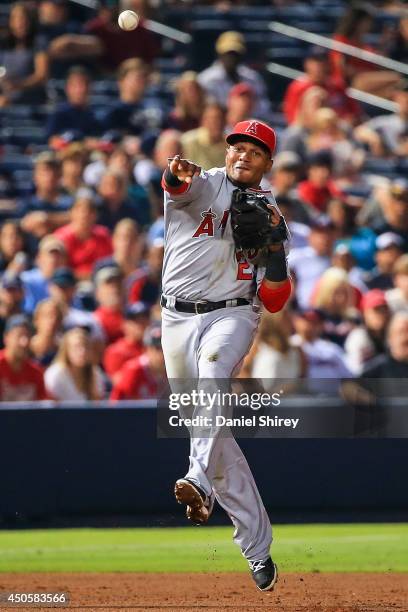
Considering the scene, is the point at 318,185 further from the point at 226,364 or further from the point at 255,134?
the point at 226,364

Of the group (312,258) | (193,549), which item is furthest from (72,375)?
(312,258)

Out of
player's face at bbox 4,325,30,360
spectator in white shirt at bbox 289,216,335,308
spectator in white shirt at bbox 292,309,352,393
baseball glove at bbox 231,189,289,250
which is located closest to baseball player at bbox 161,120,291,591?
baseball glove at bbox 231,189,289,250

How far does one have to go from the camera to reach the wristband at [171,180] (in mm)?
5668

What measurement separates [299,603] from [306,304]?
4.47 metres

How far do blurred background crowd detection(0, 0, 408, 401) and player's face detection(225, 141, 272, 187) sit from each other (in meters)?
3.33

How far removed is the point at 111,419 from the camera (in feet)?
28.8

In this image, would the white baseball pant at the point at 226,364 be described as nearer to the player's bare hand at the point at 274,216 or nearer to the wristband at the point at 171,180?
the player's bare hand at the point at 274,216

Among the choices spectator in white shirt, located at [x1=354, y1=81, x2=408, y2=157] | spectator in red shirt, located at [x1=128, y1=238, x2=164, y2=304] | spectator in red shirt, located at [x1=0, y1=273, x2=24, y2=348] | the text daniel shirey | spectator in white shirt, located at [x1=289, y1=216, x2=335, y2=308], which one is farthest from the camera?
spectator in white shirt, located at [x1=354, y1=81, x2=408, y2=157]

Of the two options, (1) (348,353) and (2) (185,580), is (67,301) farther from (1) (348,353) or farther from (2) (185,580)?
(2) (185,580)

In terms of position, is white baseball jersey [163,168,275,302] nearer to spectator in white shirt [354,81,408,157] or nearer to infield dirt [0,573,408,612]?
infield dirt [0,573,408,612]

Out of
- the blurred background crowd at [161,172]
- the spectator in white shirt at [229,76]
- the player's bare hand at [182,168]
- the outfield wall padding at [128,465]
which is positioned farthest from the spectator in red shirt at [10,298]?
the player's bare hand at [182,168]

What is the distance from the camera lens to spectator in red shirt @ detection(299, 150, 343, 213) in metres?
11.5

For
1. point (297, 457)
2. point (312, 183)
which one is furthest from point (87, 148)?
point (297, 457)

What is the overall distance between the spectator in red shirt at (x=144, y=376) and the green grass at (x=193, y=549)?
1.04m
